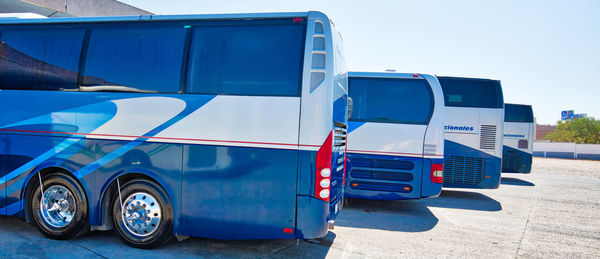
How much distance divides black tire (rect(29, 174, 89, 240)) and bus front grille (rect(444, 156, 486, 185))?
8.51 m

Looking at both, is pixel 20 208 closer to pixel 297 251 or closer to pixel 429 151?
pixel 297 251

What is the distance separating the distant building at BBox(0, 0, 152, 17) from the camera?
13.7 metres

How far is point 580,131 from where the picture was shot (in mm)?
56656

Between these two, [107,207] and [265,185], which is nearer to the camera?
[265,185]

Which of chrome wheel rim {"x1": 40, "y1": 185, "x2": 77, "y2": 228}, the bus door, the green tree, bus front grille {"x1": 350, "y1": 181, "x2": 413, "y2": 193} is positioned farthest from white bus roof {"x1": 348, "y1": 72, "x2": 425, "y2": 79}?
the green tree

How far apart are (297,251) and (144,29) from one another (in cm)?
368

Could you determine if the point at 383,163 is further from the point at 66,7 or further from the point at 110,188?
the point at 66,7

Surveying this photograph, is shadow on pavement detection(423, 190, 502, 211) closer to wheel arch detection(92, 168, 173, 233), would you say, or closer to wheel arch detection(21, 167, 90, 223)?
wheel arch detection(92, 168, 173, 233)

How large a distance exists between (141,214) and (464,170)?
27.3ft

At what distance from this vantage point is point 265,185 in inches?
194

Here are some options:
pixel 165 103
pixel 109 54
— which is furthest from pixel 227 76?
pixel 109 54

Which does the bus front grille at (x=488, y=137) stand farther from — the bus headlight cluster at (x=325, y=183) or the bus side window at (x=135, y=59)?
the bus side window at (x=135, y=59)

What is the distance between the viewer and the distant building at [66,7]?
45.0 ft

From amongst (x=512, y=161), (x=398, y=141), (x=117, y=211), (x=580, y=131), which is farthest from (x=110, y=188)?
(x=580, y=131)
